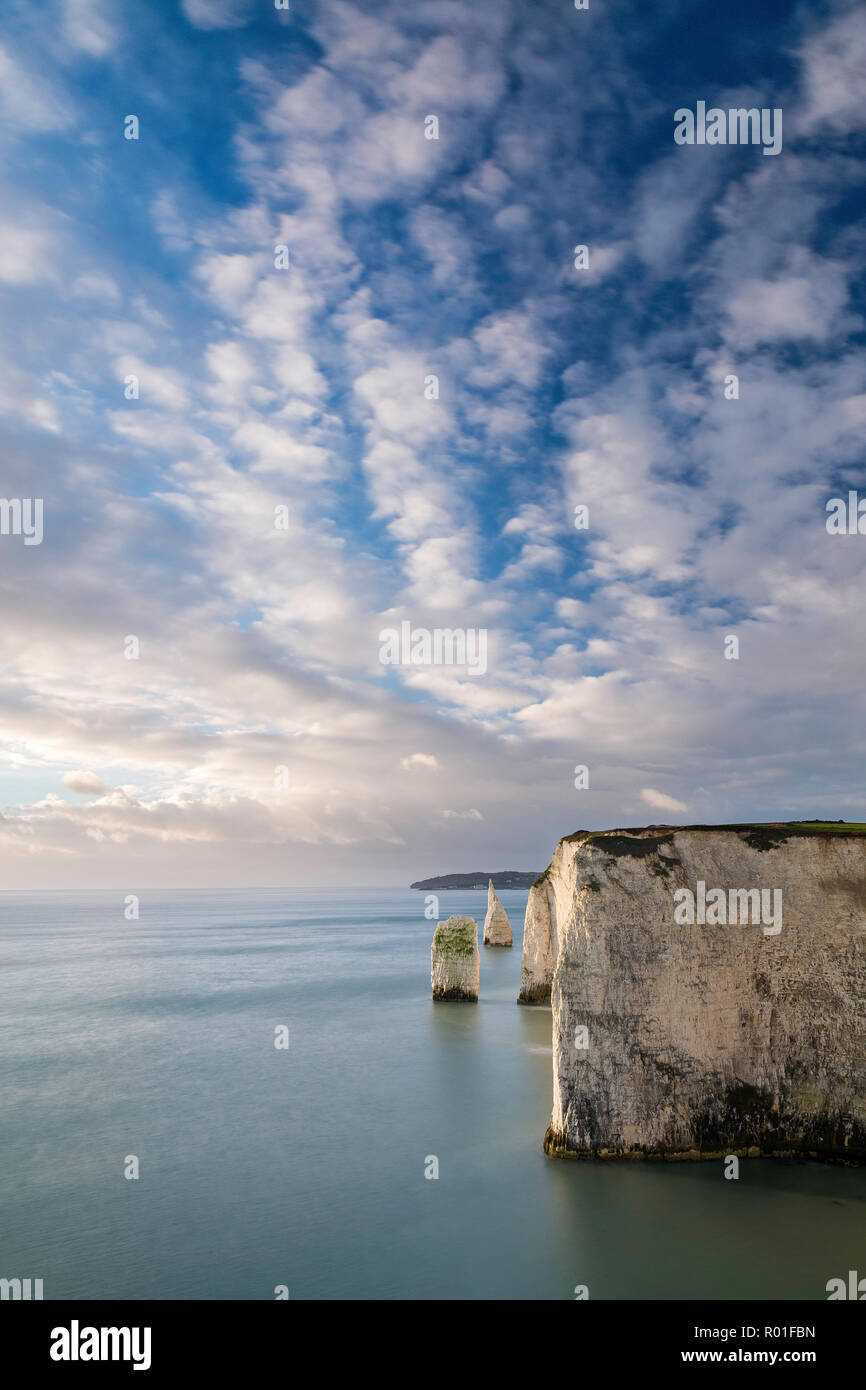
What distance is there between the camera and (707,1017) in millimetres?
16281

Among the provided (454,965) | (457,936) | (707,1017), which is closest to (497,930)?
(454,965)

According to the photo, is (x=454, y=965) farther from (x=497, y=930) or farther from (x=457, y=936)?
(x=497, y=930)

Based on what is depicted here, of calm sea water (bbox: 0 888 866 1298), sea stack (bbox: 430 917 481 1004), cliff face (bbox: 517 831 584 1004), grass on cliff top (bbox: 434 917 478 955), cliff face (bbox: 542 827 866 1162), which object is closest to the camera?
calm sea water (bbox: 0 888 866 1298)

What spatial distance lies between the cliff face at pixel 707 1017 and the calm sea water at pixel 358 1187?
0.84 m

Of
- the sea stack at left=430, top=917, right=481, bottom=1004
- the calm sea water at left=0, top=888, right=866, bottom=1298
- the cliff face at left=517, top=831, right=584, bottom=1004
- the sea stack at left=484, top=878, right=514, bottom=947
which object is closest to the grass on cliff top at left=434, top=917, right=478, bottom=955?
the sea stack at left=430, top=917, right=481, bottom=1004

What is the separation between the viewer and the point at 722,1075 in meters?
16.2

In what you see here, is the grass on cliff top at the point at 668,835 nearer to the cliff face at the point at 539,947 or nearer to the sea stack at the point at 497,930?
the cliff face at the point at 539,947

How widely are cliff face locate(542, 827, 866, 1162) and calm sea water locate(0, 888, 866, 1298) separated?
0.84 metres

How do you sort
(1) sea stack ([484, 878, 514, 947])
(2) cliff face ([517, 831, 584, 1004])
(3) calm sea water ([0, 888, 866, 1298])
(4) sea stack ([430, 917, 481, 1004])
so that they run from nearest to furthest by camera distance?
1. (3) calm sea water ([0, 888, 866, 1298])
2. (2) cliff face ([517, 831, 584, 1004])
3. (4) sea stack ([430, 917, 481, 1004])
4. (1) sea stack ([484, 878, 514, 947])

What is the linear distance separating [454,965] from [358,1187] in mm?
25613

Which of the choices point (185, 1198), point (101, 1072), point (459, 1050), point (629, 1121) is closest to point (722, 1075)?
point (629, 1121)

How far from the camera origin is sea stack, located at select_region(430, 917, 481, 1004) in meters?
40.6

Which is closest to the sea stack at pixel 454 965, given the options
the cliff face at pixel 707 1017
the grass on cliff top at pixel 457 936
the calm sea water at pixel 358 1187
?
the grass on cliff top at pixel 457 936

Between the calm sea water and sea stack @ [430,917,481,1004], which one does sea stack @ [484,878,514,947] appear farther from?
the calm sea water
